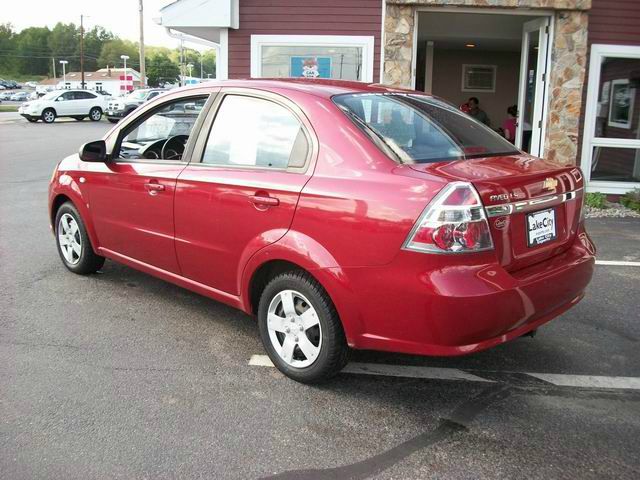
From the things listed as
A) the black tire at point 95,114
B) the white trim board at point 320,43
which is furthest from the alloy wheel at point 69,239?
the black tire at point 95,114

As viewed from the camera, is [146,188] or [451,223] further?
[146,188]

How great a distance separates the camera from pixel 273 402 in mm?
3418

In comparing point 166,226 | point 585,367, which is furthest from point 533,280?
point 166,226

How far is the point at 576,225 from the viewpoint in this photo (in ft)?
12.2

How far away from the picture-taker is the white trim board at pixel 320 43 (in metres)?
9.52

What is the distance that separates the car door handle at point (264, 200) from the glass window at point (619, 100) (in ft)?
25.3

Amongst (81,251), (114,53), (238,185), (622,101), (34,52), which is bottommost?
(81,251)

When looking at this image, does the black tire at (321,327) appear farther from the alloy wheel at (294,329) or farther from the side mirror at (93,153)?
the side mirror at (93,153)

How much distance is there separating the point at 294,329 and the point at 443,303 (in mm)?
983

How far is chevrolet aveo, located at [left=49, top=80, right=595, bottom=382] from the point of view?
300 centimetres

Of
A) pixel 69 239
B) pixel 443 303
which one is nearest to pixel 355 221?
pixel 443 303

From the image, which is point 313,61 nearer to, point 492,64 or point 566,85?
point 566,85

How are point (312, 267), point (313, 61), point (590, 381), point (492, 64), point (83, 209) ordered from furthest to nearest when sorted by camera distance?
point (492, 64), point (313, 61), point (83, 209), point (590, 381), point (312, 267)

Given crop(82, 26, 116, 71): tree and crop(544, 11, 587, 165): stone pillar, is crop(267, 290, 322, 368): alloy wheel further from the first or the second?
crop(82, 26, 116, 71): tree
